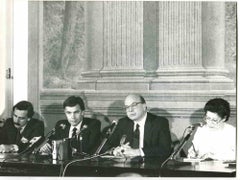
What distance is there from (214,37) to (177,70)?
0.32 metres

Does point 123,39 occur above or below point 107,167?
above

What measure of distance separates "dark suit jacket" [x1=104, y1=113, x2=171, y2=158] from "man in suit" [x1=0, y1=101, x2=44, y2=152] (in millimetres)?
483

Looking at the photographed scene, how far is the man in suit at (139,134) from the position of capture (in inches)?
146

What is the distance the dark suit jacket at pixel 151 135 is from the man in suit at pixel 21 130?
48 cm

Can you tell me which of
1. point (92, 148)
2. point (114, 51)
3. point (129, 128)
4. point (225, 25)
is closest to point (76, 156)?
point (92, 148)

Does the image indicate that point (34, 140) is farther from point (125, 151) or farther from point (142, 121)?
point (142, 121)

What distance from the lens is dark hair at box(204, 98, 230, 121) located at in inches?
147

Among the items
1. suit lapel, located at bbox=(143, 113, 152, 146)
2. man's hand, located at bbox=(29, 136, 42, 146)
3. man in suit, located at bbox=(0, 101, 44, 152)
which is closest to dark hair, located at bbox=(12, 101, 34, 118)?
man in suit, located at bbox=(0, 101, 44, 152)

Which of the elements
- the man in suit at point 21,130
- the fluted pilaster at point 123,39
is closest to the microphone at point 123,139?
the fluted pilaster at point 123,39

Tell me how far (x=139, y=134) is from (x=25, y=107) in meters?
0.77

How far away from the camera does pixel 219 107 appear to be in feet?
12.2

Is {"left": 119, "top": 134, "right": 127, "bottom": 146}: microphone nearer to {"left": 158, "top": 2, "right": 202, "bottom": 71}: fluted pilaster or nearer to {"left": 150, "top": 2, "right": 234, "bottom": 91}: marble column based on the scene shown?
{"left": 150, "top": 2, "right": 234, "bottom": 91}: marble column

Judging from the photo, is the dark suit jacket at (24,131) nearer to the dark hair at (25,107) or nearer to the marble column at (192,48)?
the dark hair at (25,107)

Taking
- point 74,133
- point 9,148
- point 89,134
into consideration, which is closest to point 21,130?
point 9,148
